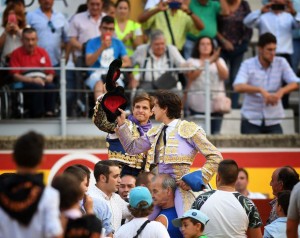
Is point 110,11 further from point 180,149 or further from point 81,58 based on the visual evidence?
point 180,149

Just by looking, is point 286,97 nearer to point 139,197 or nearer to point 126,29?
point 126,29

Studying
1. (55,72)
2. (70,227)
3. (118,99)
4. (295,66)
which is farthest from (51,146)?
(70,227)

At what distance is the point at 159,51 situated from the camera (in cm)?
1798

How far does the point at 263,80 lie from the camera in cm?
1798

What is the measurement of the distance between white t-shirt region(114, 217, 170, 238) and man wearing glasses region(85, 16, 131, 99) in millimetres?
6526

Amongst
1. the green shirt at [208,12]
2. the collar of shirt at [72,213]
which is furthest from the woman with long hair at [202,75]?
the collar of shirt at [72,213]

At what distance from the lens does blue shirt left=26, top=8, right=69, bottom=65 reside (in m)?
18.2

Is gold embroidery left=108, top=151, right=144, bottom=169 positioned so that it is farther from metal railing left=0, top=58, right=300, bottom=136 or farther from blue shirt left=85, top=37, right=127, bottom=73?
blue shirt left=85, top=37, right=127, bottom=73

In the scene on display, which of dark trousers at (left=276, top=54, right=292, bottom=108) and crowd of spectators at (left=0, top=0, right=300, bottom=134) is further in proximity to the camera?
dark trousers at (left=276, top=54, right=292, bottom=108)

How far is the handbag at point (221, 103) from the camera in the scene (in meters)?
18.2

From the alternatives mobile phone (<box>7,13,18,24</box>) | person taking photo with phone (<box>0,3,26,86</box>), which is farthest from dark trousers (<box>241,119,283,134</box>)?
mobile phone (<box>7,13,18,24</box>)

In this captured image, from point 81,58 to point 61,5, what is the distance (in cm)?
164

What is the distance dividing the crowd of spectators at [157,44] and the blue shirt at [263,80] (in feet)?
0.07

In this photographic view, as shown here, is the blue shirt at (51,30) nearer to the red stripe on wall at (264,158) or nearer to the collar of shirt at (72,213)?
the red stripe on wall at (264,158)
